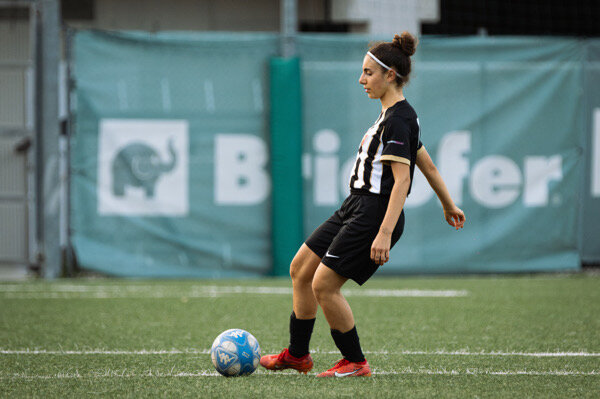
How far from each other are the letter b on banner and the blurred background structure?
0.09 feet

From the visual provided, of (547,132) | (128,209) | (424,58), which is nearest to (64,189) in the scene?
(128,209)

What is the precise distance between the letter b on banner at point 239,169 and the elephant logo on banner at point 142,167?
41 cm

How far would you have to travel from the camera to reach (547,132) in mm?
9867

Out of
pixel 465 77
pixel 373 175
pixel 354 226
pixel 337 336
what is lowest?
pixel 337 336

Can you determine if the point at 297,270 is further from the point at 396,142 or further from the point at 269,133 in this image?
the point at 269,133

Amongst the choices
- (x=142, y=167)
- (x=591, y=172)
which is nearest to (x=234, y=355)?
(x=142, y=167)

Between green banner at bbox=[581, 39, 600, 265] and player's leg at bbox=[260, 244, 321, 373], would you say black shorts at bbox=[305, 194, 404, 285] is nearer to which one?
player's leg at bbox=[260, 244, 321, 373]

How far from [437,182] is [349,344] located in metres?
1.00

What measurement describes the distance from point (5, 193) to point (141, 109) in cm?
238

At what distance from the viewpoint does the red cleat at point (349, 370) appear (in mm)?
4113

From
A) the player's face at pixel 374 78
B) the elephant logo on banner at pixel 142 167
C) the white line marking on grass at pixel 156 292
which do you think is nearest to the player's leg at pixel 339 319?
the player's face at pixel 374 78

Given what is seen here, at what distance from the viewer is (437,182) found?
4.30 meters

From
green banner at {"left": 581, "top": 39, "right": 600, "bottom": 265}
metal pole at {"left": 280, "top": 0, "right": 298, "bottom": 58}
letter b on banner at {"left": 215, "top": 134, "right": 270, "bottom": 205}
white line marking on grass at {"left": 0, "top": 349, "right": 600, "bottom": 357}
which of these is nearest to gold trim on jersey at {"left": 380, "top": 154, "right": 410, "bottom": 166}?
white line marking on grass at {"left": 0, "top": 349, "right": 600, "bottom": 357}

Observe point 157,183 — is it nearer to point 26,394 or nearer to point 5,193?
point 5,193
